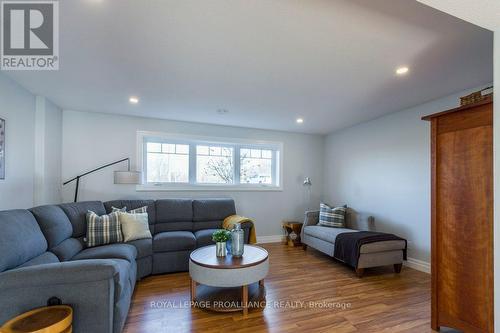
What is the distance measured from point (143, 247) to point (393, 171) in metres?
3.76

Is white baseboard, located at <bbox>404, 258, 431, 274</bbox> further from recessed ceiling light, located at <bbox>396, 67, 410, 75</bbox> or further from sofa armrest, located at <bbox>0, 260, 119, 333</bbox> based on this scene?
sofa armrest, located at <bbox>0, 260, 119, 333</bbox>

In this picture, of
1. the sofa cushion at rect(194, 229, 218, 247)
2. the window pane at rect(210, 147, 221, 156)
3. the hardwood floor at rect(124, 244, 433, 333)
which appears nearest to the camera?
the hardwood floor at rect(124, 244, 433, 333)

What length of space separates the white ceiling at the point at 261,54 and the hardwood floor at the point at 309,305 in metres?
2.30

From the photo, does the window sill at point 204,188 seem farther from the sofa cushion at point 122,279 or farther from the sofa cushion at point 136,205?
the sofa cushion at point 122,279

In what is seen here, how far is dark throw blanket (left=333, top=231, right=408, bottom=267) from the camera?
3.27 metres

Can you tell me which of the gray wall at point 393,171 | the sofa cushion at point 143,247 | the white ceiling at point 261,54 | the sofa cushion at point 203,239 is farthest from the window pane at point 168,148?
the gray wall at point 393,171

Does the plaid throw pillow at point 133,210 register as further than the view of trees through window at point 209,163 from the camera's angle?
No

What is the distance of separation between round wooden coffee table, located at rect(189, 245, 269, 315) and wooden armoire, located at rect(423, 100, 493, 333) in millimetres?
1517

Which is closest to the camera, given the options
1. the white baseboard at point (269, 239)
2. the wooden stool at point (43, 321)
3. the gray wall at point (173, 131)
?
the wooden stool at point (43, 321)

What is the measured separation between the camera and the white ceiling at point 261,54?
1.64 metres

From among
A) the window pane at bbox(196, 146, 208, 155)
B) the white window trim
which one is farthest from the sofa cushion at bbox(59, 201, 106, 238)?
the window pane at bbox(196, 146, 208, 155)

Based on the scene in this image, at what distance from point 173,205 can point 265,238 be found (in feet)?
6.66

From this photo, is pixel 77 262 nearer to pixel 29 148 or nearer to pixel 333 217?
pixel 29 148

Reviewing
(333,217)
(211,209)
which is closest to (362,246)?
(333,217)
